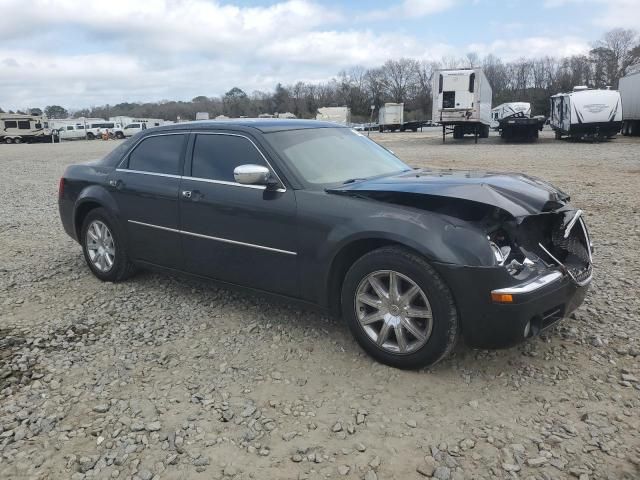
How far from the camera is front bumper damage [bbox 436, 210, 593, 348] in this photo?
117 inches

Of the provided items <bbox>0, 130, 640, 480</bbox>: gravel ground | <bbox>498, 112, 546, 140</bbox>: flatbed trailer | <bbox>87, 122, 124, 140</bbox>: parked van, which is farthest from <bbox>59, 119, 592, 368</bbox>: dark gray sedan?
<bbox>87, 122, 124, 140</bbox>: parked van

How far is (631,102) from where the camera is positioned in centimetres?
2855

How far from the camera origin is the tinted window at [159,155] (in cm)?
463

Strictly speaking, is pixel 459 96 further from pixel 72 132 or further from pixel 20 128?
pixel 72 132

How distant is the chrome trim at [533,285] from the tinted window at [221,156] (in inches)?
77.4

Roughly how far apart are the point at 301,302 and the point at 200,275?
1079mm

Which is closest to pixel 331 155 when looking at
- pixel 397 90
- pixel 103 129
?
pixel 103 129

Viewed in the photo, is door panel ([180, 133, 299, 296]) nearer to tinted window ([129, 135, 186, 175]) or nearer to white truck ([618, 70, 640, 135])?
tinted window ([129, 135, 186, 175])

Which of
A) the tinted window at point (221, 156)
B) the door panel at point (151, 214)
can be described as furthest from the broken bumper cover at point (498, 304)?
the door panel at point (151, 214)

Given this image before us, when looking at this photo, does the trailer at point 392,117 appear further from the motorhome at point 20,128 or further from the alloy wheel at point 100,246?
the alloy wheel at point 100,246

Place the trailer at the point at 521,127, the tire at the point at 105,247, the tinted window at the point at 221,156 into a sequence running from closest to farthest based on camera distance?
the tinted window at the point at 221,156
the tire at the point at 105,247
the trailer at the point at 521,127

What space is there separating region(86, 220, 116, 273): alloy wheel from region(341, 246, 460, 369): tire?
9.18 ft

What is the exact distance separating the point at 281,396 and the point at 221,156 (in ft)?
6.70

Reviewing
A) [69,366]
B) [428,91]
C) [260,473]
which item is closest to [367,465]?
[260,473]
